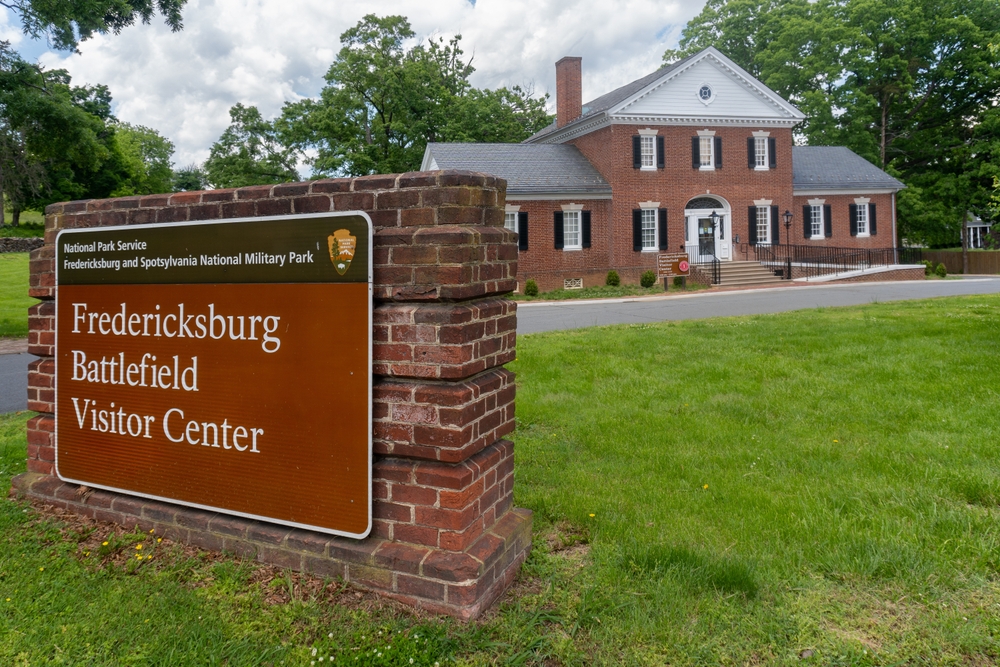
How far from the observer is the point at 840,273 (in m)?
29.8

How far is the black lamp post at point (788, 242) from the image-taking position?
30.0 meters

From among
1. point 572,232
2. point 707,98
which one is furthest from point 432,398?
point 707,98

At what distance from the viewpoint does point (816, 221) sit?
111 ft

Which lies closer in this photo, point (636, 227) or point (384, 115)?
Answer: point (636, 227)

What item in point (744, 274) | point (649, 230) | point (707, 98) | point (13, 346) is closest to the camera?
point (13, 346)

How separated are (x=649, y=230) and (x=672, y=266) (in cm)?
273

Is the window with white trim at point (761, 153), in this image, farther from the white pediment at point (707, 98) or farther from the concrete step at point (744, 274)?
the concrete step at point (744, 274)

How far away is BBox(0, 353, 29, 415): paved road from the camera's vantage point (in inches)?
320

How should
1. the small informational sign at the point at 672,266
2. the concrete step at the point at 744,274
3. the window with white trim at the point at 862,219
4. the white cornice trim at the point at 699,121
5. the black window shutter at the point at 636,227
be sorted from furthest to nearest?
the window with white trim at the point at 862,219
the black window shutter at the point at 636,227
the white cornice trim at the point at 699,121
the concrete step at the point at 744,274
the small informational sign at the point at 672,266

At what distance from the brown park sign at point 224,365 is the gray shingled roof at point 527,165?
2450 cm

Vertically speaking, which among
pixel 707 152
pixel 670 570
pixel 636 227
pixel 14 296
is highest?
pixel 707 152

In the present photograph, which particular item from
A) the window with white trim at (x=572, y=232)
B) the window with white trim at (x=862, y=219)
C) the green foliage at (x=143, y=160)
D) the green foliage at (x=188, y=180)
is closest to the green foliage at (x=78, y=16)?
the window with white trim at (x=572, y=232)

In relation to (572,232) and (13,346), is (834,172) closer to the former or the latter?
(572,232)

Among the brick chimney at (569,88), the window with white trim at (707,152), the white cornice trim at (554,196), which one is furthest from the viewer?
the brick chimney at (569,88)
